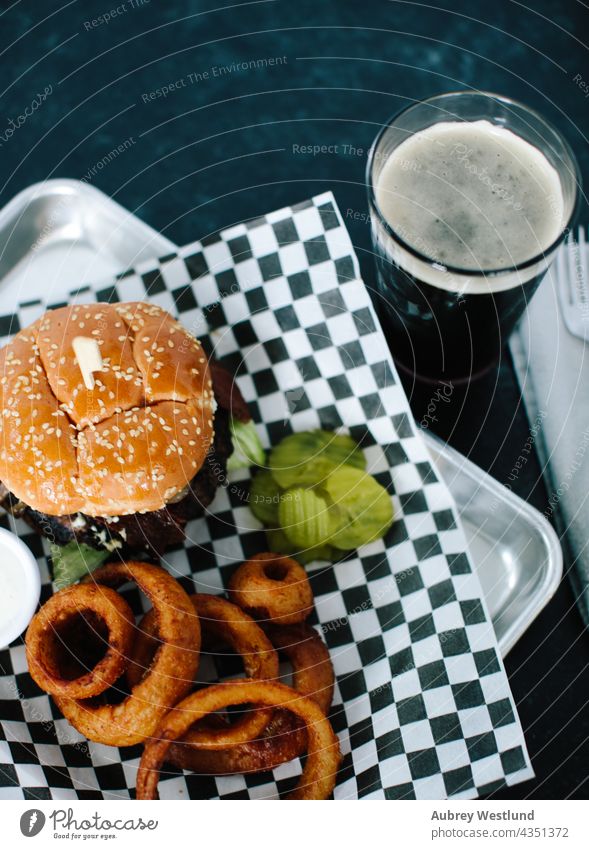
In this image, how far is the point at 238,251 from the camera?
2.75 metres

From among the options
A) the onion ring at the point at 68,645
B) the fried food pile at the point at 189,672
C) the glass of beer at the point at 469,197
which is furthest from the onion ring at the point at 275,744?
the glass of beer at the point at 469,197

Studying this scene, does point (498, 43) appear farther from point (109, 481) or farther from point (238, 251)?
point (109, 481)

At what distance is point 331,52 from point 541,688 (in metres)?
2.49

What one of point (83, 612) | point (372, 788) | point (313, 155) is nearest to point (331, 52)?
point (313, 155)

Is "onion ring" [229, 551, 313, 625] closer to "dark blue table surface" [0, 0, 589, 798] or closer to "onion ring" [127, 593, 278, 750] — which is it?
"onion ring" [127, 593, 278, 750]

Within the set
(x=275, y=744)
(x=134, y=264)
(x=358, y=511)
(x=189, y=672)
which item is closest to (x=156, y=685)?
(x=189, y=672)

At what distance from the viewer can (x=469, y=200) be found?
2.44 m

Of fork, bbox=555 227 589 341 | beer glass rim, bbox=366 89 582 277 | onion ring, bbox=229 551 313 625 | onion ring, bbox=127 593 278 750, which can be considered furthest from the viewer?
fork, bbox=555 227 589 341

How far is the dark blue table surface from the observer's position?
3154 mm

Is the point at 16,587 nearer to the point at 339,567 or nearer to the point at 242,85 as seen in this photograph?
the point at 339,567

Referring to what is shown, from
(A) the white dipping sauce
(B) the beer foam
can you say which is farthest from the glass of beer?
(A) the white dipping sauce

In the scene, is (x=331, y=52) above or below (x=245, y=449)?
above

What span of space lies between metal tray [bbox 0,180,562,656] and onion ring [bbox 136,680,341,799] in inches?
26.5

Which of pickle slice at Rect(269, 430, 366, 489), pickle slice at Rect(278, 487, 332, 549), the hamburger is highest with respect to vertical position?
the hamburger
